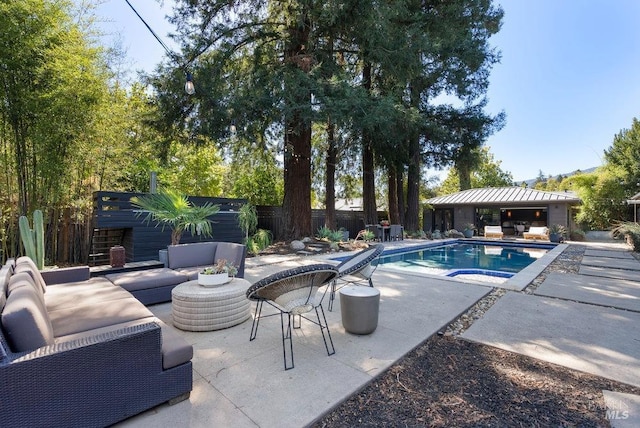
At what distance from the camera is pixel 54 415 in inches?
58.9

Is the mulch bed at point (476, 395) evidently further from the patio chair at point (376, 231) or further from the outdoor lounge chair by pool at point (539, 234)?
the outdoor lounge chair by pool at point (539, 234)

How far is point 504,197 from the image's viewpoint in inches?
655

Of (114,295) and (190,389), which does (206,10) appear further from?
(190,389)

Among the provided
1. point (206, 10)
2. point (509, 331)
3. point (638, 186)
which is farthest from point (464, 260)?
point (638, 186)

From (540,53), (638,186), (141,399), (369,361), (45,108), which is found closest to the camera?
(141,399)

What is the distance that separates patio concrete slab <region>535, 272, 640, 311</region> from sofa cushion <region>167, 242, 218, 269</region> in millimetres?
5020

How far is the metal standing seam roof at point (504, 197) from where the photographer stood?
50.1 feet

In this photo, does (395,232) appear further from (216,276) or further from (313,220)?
(216,276)

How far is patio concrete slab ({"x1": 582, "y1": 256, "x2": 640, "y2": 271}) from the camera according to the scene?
6934mm

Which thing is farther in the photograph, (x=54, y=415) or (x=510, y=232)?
(x=510, y=232)

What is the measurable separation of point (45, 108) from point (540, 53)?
51.0 ft

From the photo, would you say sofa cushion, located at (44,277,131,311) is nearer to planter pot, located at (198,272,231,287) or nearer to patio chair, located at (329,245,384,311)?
planter pot, located at (198,272,231,287)

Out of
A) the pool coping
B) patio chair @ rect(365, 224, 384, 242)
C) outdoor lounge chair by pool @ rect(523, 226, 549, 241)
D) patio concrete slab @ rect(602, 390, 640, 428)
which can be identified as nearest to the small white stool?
patio concrete slab @ rect(602, 390, 640, 428)

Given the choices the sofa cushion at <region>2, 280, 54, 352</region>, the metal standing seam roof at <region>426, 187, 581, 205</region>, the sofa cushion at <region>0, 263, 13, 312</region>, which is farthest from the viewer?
the metal standing seam roof at <region>426, 187, 581, 205</region>
